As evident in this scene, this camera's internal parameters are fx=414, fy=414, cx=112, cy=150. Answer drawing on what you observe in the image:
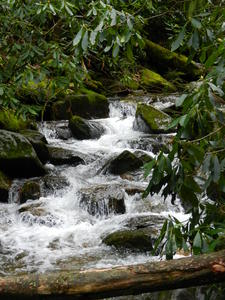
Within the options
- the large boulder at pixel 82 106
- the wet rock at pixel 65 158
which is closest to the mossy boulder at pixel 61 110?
the large boulder at pixel 82 106

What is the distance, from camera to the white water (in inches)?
209

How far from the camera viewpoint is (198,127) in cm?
223

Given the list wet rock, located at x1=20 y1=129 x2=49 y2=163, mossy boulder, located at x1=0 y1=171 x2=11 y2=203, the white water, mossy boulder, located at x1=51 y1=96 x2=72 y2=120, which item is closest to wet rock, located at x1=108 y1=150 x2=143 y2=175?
the white water

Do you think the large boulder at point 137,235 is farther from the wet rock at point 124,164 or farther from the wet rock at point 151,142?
the wet rock at point 151,142

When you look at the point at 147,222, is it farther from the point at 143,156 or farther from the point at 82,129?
the point at 82,129

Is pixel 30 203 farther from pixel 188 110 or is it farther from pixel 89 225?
pixel 188 110

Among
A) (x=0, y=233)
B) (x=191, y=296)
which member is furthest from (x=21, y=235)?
(x=191, y=296)

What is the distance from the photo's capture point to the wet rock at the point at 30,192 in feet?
24.1

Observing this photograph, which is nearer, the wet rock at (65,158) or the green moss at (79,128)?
the wet rock at (65,158)

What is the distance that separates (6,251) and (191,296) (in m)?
2.98

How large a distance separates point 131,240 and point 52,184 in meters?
2.72

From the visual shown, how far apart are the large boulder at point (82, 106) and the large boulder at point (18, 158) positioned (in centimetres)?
359

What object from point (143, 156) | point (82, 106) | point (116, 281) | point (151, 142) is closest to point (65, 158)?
point (143, 156)

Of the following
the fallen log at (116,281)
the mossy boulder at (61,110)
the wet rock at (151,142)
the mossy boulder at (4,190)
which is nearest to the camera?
the fallen log at (116,281)
